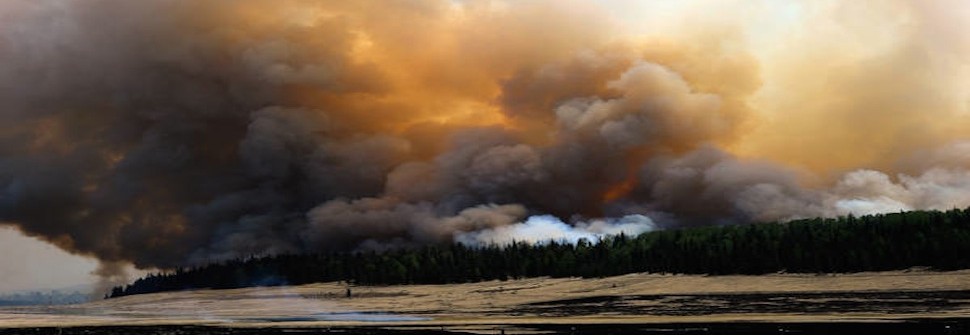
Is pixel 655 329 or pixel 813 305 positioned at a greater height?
pixel 813 305

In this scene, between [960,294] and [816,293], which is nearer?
[960,294]

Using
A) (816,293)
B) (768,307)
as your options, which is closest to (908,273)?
(816,293)

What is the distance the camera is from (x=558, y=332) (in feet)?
283

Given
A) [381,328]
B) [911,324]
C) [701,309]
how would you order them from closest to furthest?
1. [911,324]
2. [381,328]
3. [701,309]

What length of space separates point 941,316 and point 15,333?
105 metres

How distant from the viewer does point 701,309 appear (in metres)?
124

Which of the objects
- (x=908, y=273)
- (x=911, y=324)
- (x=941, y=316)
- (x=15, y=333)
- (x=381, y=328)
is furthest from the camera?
(x=908, y=273)

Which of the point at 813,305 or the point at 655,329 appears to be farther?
the point at 813,305

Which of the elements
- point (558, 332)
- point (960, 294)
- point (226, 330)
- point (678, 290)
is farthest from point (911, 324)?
point (678, 290)

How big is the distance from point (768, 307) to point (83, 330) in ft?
289

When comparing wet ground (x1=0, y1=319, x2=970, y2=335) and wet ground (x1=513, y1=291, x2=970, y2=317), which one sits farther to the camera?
wet ground (x1=513, y1=291, x2=970, y2=317)

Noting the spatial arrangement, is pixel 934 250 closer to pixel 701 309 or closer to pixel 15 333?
pixel 701 309

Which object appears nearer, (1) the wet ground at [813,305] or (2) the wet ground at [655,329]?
(2) the wet ground at [655,329]

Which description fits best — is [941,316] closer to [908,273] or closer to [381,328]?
[381,328]
